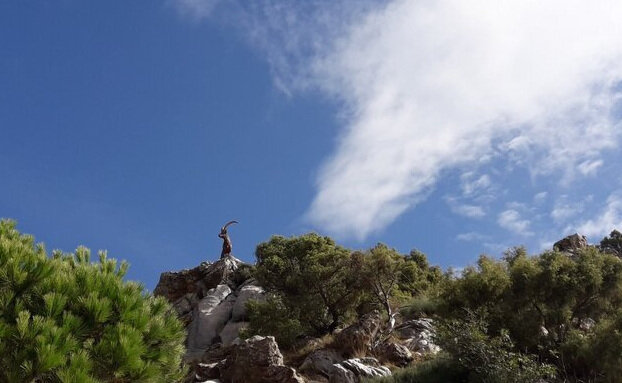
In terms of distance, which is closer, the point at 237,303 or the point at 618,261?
the point at 618,261

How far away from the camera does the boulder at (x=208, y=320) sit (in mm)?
31219

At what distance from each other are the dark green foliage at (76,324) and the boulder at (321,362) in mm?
8537

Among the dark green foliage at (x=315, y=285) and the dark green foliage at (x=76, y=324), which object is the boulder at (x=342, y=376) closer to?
the dark green foliage at (x=76, y=324)

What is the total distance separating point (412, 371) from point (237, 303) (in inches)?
607

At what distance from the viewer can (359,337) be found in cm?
2219

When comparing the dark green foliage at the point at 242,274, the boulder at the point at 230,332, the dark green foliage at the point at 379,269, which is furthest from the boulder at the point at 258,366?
the dark green foliage at the point at 242,274

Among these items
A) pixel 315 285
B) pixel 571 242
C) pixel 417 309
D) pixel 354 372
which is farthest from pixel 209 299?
pixel 571 242

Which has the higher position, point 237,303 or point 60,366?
point 237,303

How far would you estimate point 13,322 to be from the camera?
11.3m

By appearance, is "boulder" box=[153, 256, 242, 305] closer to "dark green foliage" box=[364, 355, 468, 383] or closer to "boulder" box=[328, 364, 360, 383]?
"boulder" box=[328, 364, 360, 383]

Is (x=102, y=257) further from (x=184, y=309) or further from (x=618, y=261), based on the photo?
(x=184, y=309)

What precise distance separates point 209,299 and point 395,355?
15.4 m

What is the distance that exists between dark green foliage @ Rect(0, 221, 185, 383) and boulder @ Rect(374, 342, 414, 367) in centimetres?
958

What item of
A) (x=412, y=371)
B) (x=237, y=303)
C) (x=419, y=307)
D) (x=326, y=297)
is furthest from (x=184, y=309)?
(x=412, y=371)
